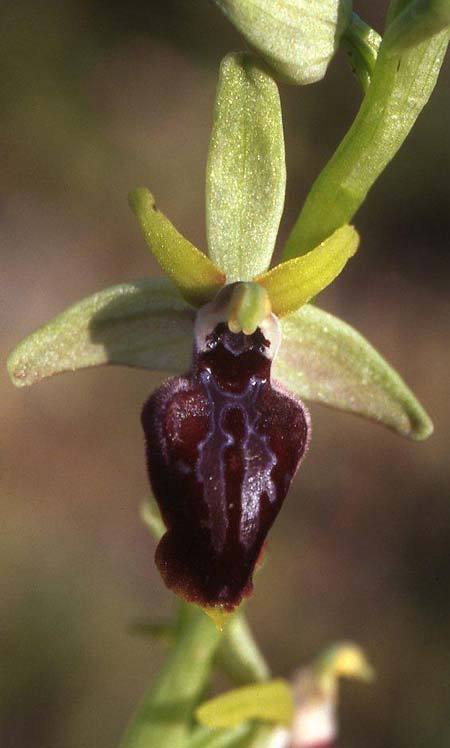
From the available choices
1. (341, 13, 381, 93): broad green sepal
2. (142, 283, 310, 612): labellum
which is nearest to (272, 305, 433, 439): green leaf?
(142, 283, 310, 612): labellum

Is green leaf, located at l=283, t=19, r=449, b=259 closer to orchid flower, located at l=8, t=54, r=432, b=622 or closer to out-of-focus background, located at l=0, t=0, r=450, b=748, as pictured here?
orchid flower, located at l=8, t=54, r=432, b=622

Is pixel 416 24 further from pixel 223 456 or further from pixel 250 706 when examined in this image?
pixel 250 706

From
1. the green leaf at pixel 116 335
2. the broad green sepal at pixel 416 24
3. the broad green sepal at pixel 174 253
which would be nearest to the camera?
the broad green sepal at pixel 416 24

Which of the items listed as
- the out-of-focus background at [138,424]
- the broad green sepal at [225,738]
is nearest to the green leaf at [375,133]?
the broad green sepal at [225,738]

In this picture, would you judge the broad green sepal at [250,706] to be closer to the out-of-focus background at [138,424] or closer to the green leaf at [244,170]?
the green leaf at [244,170]

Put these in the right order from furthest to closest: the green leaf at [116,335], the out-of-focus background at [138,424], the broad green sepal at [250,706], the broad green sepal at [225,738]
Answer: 1. the out-of-focus background at [138,424]
2. the broad green sepal at [225,738]
3. the broad green sepal at [250,706]
4. the green leaf at [116,335]

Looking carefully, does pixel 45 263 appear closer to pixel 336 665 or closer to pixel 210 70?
pixel 210 70
